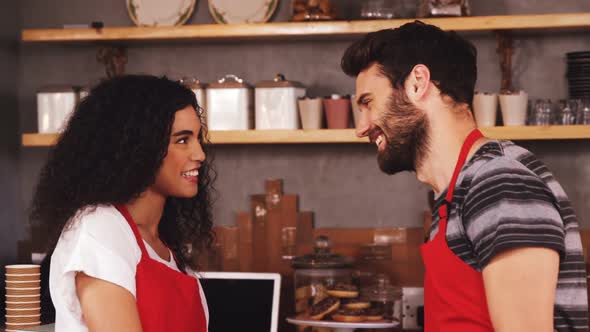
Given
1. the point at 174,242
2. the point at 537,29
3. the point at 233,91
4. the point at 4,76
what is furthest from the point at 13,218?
the point at 537,29

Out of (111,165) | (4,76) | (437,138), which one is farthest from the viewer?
(4,76)

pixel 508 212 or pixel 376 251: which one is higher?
pixel 508 212

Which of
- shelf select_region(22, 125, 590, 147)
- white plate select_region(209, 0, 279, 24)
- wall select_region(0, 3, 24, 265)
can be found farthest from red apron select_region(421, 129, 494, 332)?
wall select_region(0, 3, 24, 265)

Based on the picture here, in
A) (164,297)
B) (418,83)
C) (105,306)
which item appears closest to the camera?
(418,83)

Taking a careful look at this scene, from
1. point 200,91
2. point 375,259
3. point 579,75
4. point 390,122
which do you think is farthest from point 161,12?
point 390,122

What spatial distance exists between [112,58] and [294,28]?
0.75 meters

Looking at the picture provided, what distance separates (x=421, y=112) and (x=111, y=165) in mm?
599

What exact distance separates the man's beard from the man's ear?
0.01 m

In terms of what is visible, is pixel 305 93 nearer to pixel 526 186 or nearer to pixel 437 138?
pixel 437 138

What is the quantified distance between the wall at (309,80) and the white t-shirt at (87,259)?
177cm

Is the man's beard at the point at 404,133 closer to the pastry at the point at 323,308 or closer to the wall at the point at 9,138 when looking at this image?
the pastry at the point at 323,308

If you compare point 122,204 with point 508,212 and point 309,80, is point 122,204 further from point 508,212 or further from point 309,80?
point 309,80

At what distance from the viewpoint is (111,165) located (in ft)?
5.18

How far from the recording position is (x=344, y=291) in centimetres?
286
